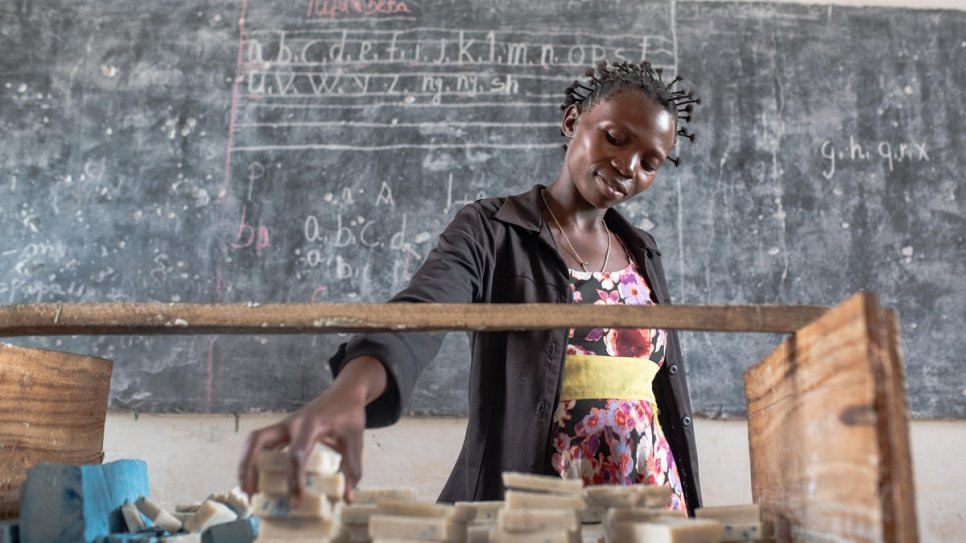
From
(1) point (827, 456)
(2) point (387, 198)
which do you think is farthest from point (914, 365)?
(1) point (827, 456)

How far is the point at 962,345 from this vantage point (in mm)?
2785


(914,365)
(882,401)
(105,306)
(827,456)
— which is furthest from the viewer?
(914,365)

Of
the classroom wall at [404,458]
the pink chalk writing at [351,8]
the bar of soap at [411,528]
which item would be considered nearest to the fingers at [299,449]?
the bar of soap at [411,528]

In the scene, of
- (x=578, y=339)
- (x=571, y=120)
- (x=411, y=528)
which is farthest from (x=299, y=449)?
(x=571, y=120)

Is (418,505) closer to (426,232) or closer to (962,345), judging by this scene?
(426,232)

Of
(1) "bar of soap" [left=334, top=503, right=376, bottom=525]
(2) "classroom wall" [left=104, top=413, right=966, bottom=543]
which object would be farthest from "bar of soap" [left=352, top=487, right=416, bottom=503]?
(2) "classroom wall" [left=104, top=413, right=966, bottom=543]

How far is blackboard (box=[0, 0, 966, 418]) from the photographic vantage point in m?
2.78

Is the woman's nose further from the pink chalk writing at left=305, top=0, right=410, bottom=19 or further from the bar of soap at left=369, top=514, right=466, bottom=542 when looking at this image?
the pink chalk writing at left=305, top=0, right=410, bottom=19

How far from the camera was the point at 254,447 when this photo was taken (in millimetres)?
786

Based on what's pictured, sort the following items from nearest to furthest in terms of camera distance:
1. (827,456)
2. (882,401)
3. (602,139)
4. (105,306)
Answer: (882,401) < (827,456) < (105,306) < (602,139)

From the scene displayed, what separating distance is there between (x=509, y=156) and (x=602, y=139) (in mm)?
1304

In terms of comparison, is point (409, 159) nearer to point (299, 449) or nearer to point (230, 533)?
point (230, 533)

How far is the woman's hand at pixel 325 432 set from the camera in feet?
2.58

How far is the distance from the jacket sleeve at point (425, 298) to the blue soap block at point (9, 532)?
463 millimetres
